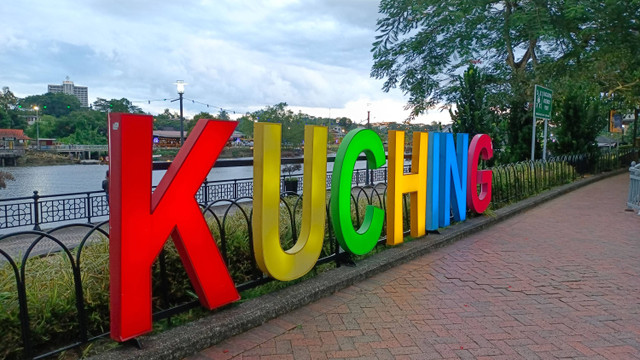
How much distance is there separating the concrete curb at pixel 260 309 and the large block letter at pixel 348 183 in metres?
0.32

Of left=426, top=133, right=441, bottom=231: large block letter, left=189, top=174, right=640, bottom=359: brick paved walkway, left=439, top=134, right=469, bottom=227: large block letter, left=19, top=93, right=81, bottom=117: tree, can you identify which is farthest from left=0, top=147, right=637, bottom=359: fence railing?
left=19, top=93, right=81, bottom=117: tree

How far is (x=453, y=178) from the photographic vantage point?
6566mm

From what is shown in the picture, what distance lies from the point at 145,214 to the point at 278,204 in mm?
1252

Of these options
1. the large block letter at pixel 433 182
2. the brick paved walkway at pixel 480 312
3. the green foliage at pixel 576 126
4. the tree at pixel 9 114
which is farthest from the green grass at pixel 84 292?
the tree at pixel 9 114

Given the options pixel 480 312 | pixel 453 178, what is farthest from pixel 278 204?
pixel 453 178

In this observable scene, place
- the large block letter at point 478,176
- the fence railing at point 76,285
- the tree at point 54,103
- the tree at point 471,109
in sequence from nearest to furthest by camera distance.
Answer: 1. the fence railing at point 76,285
2. the large block letter at point 478,176
3. the tree at point 471,109
4. the tree at point 54,103

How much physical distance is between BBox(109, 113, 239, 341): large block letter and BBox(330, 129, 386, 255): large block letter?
1.47 meters

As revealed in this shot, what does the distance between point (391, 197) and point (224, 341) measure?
286 centimetres

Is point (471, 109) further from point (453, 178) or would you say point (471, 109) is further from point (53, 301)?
point (53, 301)

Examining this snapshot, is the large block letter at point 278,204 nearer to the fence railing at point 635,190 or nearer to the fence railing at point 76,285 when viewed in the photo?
the fence railing at point 76,285

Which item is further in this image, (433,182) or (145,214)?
(433,182)

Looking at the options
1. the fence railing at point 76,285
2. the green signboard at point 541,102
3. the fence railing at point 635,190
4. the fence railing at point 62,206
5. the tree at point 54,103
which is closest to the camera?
the fence railing at point 76,285

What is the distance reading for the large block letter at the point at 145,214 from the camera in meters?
2.62

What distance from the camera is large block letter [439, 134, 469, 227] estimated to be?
6.28 metres
